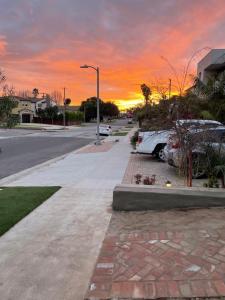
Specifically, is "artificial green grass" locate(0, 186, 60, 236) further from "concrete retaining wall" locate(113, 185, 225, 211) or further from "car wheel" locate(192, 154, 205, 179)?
"car wheel" locate(192, 154, 205, 179)

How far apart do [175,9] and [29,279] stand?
11.3 meters

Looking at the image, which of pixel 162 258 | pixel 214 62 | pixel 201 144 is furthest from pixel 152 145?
pixel 214 62

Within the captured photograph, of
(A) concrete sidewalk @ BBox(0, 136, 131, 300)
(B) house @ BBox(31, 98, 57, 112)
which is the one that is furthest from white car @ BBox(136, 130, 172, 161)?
(B) house @ BBox(31, 98, 57, 112)

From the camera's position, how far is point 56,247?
513 cm

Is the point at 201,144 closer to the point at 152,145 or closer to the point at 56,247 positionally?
the point at 56,247

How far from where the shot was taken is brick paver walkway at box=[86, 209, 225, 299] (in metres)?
3.81

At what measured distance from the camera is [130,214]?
21.6ft

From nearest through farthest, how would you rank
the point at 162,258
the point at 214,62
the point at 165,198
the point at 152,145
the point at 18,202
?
the point at 162,258 → the point at 165,198 → the point at 18,202 → the point at 152,145 → the point at 214,62

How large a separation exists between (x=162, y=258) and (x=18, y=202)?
13.8ft

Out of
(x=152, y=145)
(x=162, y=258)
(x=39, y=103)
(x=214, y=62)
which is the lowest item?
(x=162, y=258)

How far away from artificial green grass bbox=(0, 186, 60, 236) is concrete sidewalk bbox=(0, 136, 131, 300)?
16cm

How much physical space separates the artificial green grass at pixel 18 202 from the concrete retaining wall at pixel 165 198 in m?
1.86

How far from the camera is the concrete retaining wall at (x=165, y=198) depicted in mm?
6645

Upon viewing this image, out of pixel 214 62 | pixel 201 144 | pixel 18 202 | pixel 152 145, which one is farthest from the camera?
pixel 214 62
